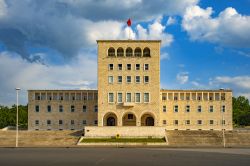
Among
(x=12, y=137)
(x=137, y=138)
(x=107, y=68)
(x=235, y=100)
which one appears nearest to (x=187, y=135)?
(x=137, y=138)

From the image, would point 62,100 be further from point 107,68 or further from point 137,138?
point 137,138

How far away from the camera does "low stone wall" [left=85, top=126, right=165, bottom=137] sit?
249ft

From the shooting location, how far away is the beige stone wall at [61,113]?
9400 cm

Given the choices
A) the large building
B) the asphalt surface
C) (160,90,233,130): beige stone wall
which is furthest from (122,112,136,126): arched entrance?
the asphalt surface

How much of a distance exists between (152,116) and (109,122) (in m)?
10.8

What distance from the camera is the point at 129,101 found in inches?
3241

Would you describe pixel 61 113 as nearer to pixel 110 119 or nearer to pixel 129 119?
pixel 110 119

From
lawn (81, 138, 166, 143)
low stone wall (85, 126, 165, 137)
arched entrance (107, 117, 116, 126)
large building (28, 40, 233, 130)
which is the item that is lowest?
lawn (81, 138, 166, 143)

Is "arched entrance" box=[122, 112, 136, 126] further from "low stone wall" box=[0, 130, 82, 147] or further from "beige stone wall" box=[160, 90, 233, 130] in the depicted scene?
"low stone wall" box=[0, 130, 82, 147]

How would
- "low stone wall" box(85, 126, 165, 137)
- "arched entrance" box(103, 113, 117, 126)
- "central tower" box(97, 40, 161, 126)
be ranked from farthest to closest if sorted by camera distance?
"arched entrance" box(103, 113, 117, 126) → "central tower" box(97, 40, 161, 126) → "low stone wall" box(85, 126, 165, 137)

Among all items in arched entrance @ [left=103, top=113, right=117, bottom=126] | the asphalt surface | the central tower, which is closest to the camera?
the asphalt surface

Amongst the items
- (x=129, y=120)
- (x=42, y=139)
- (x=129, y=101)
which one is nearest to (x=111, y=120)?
(x=129, y=120)

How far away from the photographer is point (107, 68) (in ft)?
271

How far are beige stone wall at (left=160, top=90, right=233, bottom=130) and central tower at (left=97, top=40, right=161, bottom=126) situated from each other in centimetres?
1317
